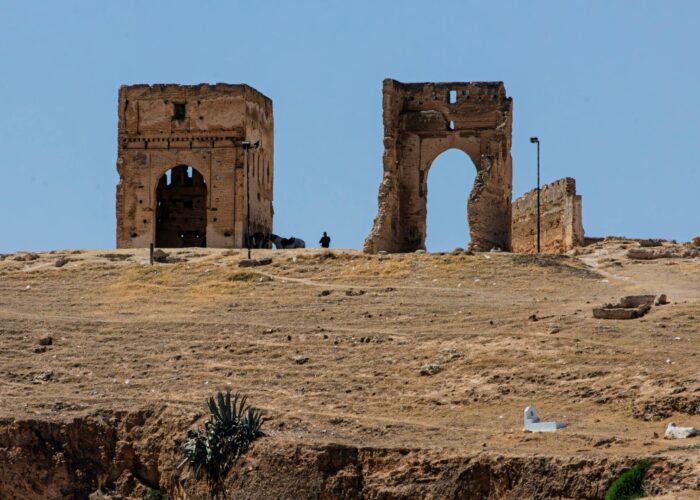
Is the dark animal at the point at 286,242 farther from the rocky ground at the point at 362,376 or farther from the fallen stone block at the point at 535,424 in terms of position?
the fallen stone block at the point at 535,424

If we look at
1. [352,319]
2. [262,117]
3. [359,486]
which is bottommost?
[359,486]

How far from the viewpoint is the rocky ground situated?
20.4 m

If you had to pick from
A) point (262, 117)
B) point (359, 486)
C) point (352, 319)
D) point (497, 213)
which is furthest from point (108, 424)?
point (262, 117)

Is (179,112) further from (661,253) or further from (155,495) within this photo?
(155,495)

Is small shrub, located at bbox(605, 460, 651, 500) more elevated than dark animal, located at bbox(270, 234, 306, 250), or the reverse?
dark animal, located at bbox(270, 234, 306, 250)

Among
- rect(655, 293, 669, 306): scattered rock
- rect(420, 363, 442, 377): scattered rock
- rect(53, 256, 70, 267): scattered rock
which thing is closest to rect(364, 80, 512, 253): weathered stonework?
rect(53, 256, 70, 267): scattered rock

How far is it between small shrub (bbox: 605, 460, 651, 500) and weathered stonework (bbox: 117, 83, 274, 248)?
24495 mm

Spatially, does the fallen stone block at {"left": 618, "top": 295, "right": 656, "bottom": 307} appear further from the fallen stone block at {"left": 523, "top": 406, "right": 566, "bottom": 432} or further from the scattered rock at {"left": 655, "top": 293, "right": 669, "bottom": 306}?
the fallen stone block at {"left": 523, "top": 406, "right": 566, "bottom": 432}

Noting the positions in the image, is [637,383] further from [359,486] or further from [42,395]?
[42,395]

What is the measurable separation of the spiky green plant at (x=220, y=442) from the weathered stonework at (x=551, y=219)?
2128 cm

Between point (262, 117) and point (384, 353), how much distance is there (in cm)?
1860

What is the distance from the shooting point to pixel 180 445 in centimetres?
2247

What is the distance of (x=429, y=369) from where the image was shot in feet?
82.2

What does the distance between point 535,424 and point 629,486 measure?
3171 millimetres
